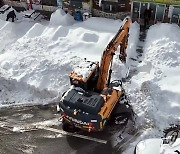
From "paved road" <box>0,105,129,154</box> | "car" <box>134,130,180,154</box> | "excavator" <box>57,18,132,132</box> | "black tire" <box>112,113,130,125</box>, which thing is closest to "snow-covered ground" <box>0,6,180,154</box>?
"black tire" <box>112,113,130,125</box>

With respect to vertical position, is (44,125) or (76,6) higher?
(76,6)

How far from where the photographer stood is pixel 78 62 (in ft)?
56.4

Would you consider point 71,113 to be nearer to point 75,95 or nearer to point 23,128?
point 75,95

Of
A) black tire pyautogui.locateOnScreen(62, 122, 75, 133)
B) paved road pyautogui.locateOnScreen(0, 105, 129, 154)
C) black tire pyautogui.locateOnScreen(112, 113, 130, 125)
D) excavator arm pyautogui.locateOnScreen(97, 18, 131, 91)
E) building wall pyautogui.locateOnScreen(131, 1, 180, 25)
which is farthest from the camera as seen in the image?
building wall pyautogui.locateOnScreen(131, 1, 180, 25)

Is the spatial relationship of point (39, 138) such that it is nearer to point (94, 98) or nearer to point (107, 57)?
point (94, 98)

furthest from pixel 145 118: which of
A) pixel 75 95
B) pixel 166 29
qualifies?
pixel 166 29

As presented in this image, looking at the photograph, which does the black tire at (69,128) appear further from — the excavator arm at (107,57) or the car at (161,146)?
the car at (161,146)

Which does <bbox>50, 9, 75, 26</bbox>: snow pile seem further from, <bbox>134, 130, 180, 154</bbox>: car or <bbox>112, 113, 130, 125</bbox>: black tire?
<bbox>134, 130, 180, 154</bbox>: car

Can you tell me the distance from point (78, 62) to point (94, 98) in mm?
4607

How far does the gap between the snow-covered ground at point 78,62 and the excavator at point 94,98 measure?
1243 mm

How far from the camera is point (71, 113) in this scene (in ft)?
41.7

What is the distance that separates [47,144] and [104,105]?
10.3 ft

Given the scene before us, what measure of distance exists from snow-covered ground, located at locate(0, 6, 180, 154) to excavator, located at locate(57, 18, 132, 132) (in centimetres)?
124

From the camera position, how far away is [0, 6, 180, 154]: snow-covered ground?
48.5ft
